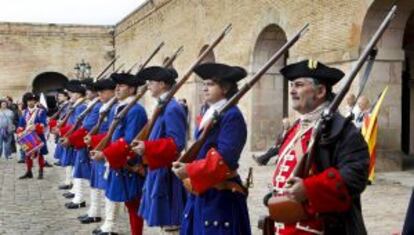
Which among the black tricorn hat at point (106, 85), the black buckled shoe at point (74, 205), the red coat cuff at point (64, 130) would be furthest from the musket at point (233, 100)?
the red coat cuff at point (64, 130)

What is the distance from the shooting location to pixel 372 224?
722 centimetres

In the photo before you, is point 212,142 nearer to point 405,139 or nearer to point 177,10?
point 405,139

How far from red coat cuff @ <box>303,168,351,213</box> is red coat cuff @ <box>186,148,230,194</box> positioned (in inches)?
37.6

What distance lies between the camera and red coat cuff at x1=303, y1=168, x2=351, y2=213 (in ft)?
9.85

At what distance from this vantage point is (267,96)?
16.8 meters

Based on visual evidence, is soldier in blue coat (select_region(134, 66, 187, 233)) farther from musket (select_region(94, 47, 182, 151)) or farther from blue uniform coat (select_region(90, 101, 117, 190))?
blue uniform coat (select_region(90, 101, 117, 190))

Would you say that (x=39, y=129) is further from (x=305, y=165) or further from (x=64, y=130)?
(x=305, y=165)

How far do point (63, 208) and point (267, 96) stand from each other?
8946mm

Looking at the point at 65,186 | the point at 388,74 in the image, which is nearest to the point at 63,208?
the point at 65,186

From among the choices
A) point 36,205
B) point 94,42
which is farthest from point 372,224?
point 94,42

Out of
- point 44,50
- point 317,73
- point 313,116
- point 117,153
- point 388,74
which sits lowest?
point 117,153

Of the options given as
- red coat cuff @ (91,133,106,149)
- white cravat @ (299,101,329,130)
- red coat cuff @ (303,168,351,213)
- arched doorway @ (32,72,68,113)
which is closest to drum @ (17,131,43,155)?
red coat cuff @ (91,133,106,149)

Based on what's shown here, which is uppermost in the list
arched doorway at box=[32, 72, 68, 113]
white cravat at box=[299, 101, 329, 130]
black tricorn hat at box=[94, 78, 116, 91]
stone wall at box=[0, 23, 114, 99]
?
stone wall at box=[0, 23, 114, 99]

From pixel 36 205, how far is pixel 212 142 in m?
5.67
